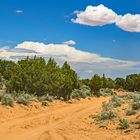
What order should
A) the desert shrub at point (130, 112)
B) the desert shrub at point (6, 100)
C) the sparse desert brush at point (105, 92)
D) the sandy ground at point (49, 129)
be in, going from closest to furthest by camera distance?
the sandy ground at point (49, 129)
the desert shrub at point (130, 112)
the desert shrub at point (6, 100)
the sparse desert brush at point (105, 92)

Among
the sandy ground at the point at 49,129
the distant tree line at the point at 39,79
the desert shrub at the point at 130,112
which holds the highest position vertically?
the distant tree line at the point at 39,79

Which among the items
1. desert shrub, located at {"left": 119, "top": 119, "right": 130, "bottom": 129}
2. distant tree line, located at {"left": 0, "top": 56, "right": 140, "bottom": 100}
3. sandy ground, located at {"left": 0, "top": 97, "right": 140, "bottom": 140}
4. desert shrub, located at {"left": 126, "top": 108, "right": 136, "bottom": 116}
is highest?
distant tree line, located at {"left": 0, "top": 56, "right": 140, "bottom": 100}

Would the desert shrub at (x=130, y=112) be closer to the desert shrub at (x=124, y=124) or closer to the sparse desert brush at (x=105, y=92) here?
the desert shrub at (x=124, y=124)

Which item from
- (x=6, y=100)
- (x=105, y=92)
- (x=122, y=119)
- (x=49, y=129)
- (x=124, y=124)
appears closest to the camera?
(x=124, y=124)

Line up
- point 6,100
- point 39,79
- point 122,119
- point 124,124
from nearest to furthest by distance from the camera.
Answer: point 124,124
point 122,119
point 6,100
point 39,79

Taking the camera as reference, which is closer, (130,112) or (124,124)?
(124,124)

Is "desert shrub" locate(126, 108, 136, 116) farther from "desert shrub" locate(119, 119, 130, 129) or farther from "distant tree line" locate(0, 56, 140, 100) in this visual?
"distant tree line" locate(0, 56, 140, 100)

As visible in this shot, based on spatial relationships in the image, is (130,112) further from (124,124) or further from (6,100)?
(6,100)

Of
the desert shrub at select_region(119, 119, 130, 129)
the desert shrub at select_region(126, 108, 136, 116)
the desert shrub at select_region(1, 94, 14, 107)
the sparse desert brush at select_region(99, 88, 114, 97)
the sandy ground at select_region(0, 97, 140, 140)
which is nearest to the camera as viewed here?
the sandy ground at select_region(0, 97, 140, 140)

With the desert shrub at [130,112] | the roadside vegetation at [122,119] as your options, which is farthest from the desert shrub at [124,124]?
the desert shrub at [130,112]

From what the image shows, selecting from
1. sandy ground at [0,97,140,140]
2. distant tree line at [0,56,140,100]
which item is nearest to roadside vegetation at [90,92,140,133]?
sandy ground at [0,97,140,140]

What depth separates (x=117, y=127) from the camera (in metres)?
20.0

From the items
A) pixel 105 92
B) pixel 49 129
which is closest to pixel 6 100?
pixel 49 129

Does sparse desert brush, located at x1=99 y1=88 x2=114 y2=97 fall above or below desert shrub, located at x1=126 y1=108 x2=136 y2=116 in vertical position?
below
